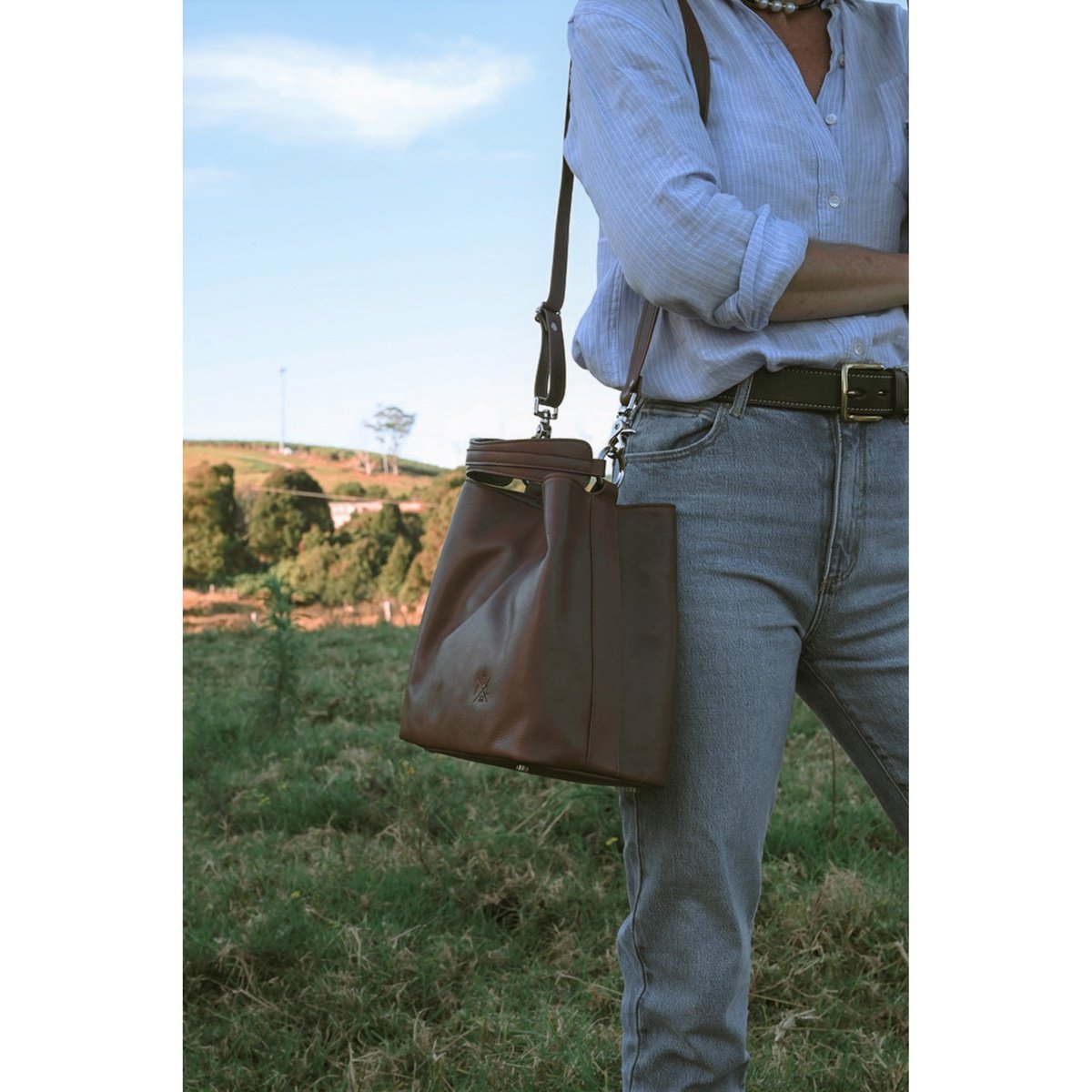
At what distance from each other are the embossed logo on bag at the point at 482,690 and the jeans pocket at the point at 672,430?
31cm

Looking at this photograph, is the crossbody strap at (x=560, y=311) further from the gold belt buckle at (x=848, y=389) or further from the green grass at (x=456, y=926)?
the green grass at (x=456, y=926)

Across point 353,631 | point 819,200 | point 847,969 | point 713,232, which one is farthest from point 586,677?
point 353,631

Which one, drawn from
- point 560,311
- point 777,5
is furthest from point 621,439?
point 777,5

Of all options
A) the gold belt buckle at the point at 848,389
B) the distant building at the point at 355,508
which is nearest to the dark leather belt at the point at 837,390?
the gold belt buckle at the point at 848,389

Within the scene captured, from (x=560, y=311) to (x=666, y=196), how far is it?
27cm

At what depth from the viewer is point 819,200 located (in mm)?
1360

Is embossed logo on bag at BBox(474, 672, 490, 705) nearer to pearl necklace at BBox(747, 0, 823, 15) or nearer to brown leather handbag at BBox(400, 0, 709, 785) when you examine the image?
brown leather handbag at BBox(400, 0, 709, 785)

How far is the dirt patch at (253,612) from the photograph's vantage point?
20.6 ft

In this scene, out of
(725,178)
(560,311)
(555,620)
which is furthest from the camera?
(560,311)

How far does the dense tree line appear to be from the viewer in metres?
6.51

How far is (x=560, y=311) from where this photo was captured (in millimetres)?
1461

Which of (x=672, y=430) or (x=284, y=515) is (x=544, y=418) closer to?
(x=672, y=430)

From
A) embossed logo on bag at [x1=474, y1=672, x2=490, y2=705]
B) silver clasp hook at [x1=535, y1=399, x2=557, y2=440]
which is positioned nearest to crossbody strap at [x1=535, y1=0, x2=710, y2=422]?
silver clasp hook at [x1=535, y1=399, x2=557, y2=440]

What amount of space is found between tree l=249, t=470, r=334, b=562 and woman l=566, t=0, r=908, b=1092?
538cm
